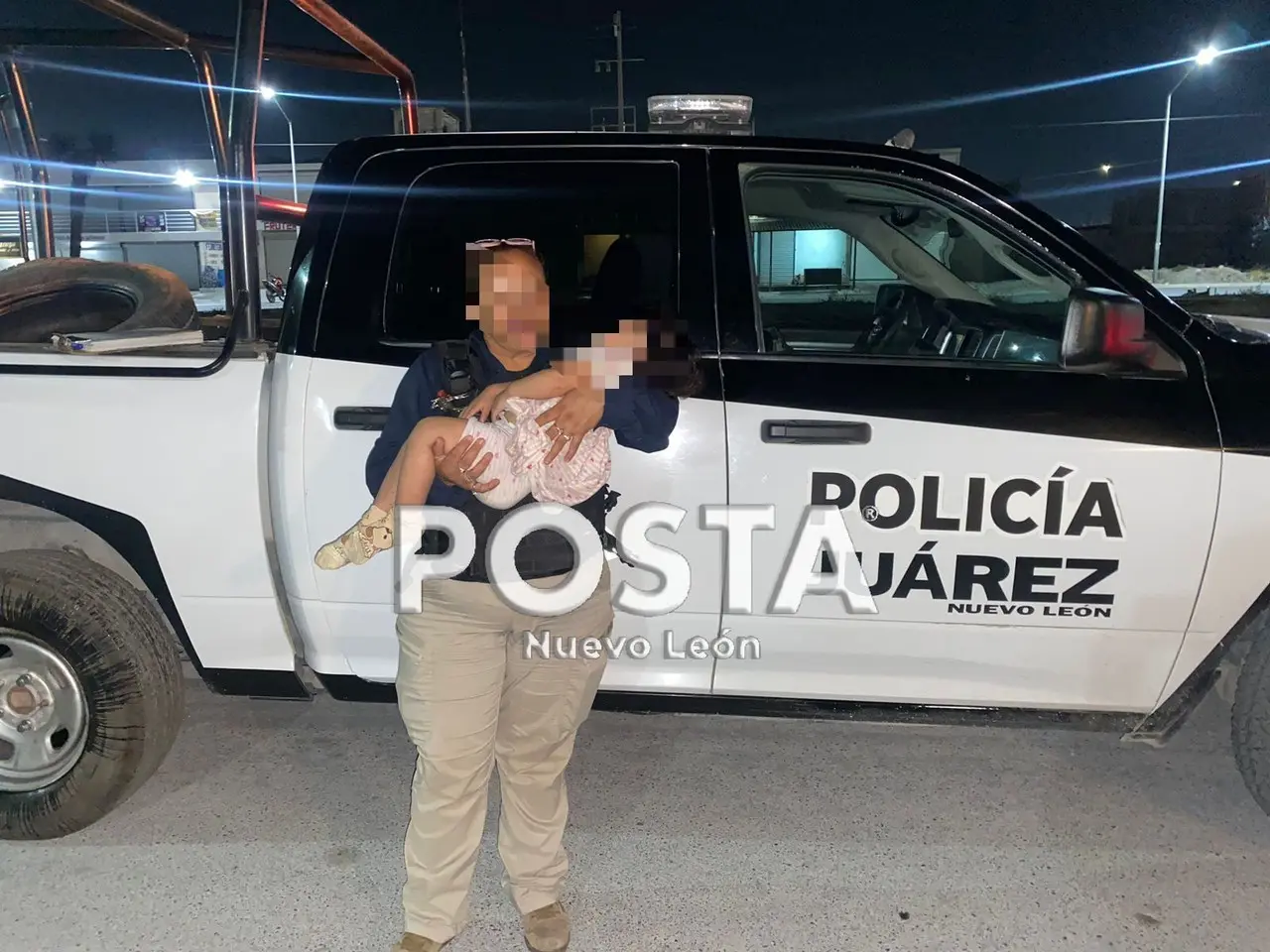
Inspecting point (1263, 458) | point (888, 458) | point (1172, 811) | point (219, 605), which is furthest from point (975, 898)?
point (219, 605)

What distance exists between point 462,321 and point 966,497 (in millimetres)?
1413

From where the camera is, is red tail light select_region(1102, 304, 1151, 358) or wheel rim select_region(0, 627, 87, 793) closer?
red tail light select_region(1102, 304, 1151, 358)

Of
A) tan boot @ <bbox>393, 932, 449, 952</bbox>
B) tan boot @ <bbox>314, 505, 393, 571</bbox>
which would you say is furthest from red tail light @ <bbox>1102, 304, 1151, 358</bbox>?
tan boot @ <bbox>393, 932, 449, 952</bbox>

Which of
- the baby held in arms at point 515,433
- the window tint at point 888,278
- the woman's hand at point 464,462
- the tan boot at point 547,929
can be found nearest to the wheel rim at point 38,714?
the baby held in arms at point 515,433

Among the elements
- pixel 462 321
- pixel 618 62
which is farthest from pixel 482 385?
pixel 618 62

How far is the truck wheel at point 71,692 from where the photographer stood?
269 centimetres

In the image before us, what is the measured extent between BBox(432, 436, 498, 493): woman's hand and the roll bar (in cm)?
102

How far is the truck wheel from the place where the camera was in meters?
2.69

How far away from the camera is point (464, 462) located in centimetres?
194

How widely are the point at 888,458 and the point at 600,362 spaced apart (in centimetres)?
92

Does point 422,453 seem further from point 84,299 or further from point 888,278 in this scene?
point 84,299

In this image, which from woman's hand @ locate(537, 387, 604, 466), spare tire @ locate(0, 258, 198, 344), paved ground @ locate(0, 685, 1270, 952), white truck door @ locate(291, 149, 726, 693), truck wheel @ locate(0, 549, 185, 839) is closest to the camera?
woman's hand @ locate(537, 387, 604, 466)

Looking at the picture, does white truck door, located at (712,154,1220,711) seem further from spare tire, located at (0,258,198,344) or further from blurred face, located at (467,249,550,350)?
spare tire, located at (0,258,198,344)

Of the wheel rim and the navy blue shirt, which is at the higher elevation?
the navy blue shirt
